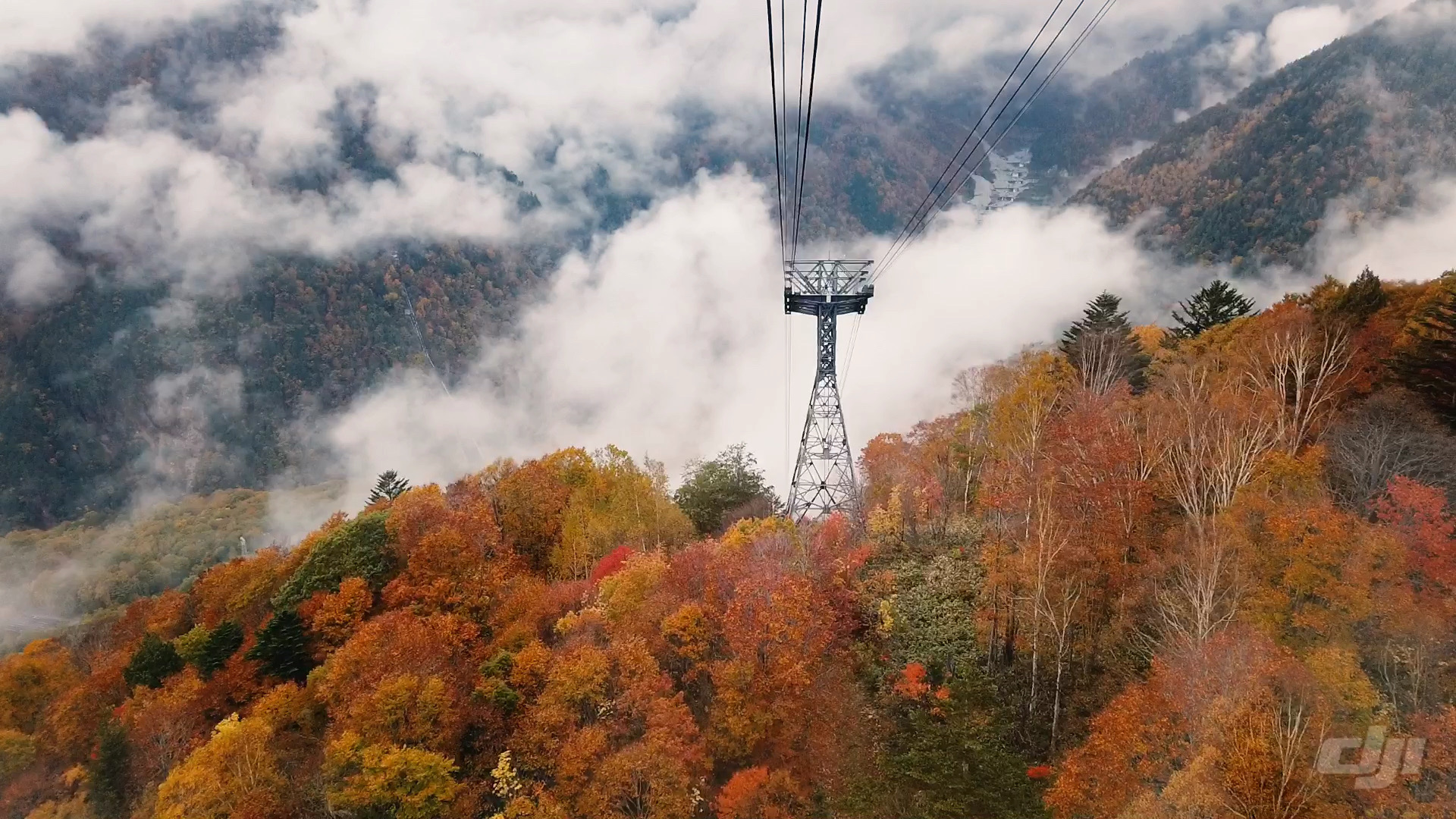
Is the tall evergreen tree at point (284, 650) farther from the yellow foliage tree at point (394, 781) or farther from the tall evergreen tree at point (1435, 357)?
the tall evergreen tree at point (1435, 357)

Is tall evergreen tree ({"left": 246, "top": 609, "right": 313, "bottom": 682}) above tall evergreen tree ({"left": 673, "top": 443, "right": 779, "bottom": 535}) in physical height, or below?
below

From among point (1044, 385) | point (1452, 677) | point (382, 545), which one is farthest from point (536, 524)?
point (1452, 677)

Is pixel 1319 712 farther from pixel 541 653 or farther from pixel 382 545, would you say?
pixel 382 545

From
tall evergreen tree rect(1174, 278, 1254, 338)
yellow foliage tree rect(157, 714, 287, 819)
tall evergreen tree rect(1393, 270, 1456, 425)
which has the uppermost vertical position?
tall evergreen tree rect(1174, 278, 1254, 338)

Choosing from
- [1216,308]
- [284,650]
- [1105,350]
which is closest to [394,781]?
[284,650]

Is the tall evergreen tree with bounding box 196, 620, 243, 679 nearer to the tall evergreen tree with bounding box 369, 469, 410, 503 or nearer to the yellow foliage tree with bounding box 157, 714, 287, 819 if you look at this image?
the yellow foliage tree with bounding box 157, 714, 287, 819

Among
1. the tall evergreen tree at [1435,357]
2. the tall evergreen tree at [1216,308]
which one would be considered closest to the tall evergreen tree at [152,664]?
the tall evergreen tree at [1435,357]

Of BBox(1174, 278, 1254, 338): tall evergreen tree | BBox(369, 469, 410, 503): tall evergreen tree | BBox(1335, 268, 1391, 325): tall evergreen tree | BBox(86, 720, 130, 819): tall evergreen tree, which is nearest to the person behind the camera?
BBox(1335, 268, 1391, 325): tall evergreen tree

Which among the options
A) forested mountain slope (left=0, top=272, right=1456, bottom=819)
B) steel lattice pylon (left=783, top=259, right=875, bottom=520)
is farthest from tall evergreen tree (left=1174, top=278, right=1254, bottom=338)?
steel lattice pylon (left=783, top=259, right=875, bottom=520)
